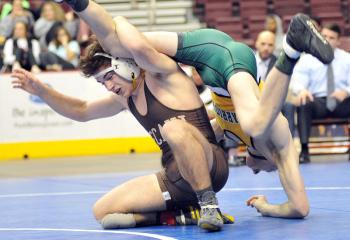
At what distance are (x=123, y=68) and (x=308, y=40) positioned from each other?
1.09 meters

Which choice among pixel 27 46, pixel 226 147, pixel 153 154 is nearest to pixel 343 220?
pixel 226 147

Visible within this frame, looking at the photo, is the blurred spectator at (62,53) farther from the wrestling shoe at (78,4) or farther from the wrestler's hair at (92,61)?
the wrestling shoe at (78,4)

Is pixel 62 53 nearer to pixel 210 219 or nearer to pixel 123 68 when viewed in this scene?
pixel 123 68

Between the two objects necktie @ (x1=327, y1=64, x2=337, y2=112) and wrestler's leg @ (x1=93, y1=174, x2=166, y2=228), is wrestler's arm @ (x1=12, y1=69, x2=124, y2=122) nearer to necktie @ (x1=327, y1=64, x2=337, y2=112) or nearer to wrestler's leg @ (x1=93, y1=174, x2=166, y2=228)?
wrestler's leg @ (x1=93, y1=174, x2=166, y2=228)

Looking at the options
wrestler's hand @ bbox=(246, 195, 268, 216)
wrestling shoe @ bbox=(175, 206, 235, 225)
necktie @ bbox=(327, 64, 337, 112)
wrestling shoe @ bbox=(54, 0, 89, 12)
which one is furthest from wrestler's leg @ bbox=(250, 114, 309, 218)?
necktie @ bbox=(327, 64, 337, 112)

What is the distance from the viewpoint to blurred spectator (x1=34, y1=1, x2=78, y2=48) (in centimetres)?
1276

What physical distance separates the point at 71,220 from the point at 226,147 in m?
3.99

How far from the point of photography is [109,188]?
23.8 feet

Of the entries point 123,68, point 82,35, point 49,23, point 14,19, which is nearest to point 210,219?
point 123,68

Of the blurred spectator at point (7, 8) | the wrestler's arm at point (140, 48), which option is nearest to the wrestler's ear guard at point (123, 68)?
the wrestler's arm at point (140, 48)

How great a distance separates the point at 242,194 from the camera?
251 inches

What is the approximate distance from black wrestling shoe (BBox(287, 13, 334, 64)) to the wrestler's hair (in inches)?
43.2

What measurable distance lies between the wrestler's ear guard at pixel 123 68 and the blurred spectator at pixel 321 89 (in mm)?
4462

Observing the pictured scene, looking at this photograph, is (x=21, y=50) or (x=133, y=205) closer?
(x=133, y=205)
